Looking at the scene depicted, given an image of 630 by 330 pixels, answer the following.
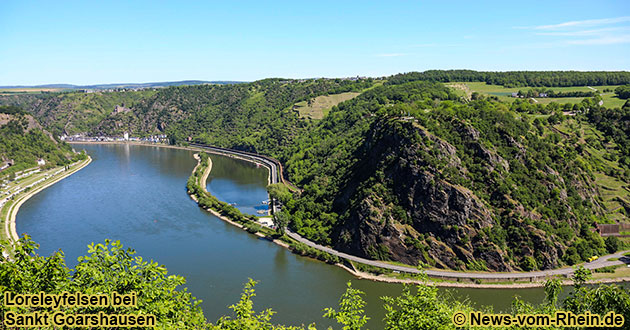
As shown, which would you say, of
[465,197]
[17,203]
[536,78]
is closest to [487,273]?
[465,197]

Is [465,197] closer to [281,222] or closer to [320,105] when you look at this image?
[281,222]

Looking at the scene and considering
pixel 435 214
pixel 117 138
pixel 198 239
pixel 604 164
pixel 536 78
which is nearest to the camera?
pixel 435 214

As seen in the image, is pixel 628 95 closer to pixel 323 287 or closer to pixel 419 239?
pixel 419 239

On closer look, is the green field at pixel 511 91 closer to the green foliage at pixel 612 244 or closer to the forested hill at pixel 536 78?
the forested hill at pixel 536 78

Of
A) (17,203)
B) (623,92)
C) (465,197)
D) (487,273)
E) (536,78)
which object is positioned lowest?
(487,273)

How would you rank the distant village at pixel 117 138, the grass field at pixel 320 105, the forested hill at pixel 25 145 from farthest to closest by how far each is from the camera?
the distant village at pixel 117 138, the grass field at pixel 320 105, the forested hill at pixel 25 145

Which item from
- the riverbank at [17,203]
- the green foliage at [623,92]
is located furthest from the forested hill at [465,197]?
the riverbank at [17,203]

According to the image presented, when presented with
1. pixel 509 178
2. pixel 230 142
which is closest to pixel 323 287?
pixel 509 178
